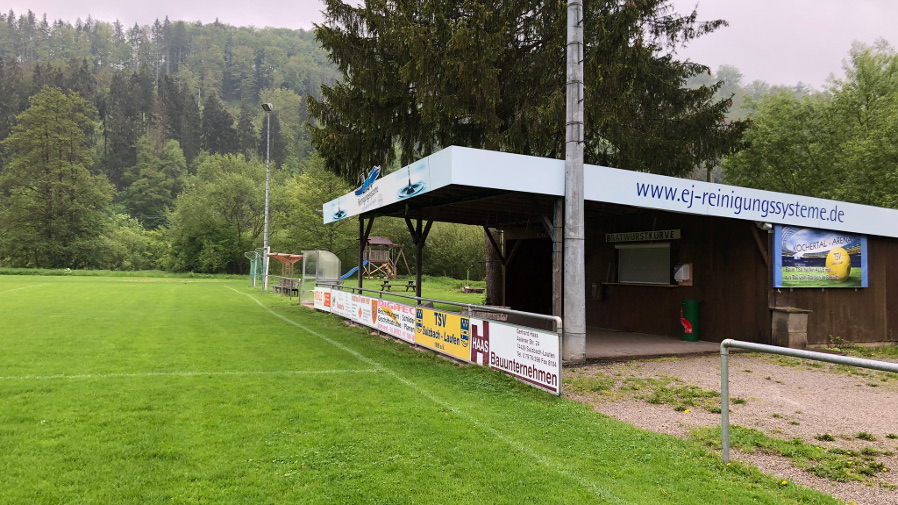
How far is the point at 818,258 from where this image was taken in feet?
39.9

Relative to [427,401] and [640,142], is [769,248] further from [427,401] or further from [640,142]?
[427,401]

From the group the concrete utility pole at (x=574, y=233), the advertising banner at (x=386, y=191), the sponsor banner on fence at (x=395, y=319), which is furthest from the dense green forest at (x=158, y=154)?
the concrete utility pole at (x=574, y=233)

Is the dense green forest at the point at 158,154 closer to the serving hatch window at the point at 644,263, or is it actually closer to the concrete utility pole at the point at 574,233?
the concrete utility pole at the point at 574,233

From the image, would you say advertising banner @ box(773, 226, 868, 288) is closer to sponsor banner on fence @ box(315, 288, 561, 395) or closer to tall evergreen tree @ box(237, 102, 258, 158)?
sponsor banner on fence @ box(315, 288, 561, 395)

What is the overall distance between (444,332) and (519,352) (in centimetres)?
237

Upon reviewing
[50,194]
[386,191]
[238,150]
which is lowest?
[386,191]

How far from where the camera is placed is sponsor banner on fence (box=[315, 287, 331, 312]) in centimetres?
1767

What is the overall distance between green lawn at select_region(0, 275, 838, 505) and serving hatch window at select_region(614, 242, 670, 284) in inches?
284

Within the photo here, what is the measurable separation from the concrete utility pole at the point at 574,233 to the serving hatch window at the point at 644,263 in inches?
208

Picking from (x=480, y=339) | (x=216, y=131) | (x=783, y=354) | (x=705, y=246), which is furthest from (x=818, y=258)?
(x=216, y=131)

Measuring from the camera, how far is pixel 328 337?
12391 mm

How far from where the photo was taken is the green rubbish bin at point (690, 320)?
12.4 meters

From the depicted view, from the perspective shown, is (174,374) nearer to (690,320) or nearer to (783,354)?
(783,354)

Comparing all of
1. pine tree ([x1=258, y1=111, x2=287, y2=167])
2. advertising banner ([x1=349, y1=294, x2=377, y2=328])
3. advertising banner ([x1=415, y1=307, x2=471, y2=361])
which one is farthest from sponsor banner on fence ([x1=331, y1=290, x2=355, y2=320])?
pine tree ([x1=258, y1=111, x2=287, y2=167])
